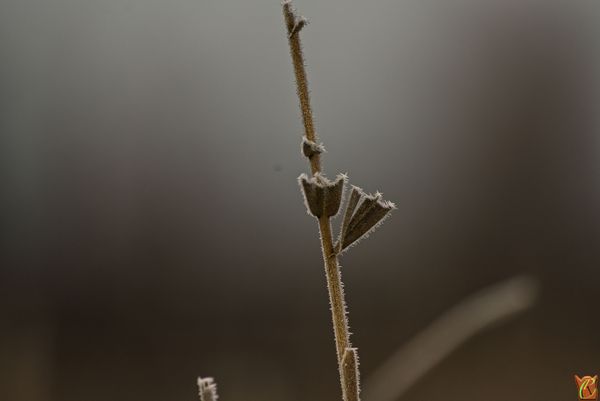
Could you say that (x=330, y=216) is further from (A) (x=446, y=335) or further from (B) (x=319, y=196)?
(A) (x=446, y=335)

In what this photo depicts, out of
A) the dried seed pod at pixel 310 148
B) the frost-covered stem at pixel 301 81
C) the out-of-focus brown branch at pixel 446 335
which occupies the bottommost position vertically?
the out-of-focus brown branch at pixel 446 335

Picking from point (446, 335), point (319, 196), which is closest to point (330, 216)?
point (319, 196)

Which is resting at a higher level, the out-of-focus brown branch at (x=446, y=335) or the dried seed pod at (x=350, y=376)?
the out-of-focus brown branch at (x=446, y=335)

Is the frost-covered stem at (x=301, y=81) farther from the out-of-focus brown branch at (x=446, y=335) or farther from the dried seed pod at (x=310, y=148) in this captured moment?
the out-of-focus brown branch at (x=446, y=335)

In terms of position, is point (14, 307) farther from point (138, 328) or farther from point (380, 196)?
point (380, 196)

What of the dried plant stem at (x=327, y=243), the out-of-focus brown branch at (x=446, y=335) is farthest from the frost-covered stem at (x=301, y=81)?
the out-of-focus brown branch at (x=446, y=335)

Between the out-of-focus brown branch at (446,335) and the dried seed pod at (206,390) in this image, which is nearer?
the dried seed pod at (206,390)
